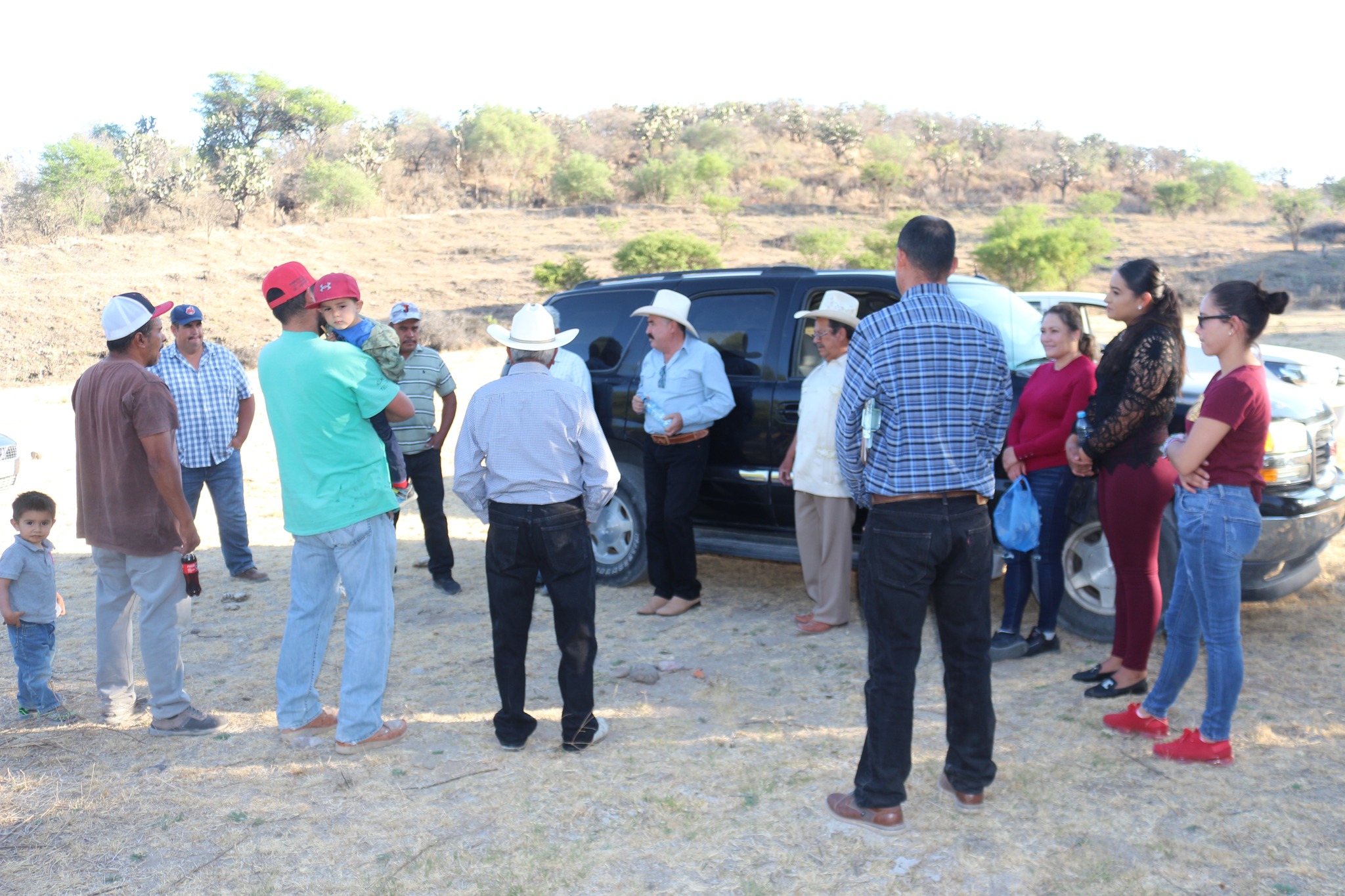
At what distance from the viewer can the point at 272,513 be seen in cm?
941

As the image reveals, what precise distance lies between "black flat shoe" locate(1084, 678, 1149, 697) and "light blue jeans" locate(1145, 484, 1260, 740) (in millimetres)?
576

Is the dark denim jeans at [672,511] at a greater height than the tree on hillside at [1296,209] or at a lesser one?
lesser

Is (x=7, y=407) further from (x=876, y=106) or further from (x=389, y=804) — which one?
(x=876, y=106)

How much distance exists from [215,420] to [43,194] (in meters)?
37.1

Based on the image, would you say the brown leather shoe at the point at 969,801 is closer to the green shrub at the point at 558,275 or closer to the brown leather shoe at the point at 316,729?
the brown leather shoe at the point at 316,729

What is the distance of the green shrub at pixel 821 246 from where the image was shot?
35.7 metres

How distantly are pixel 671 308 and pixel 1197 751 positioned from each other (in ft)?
11.7

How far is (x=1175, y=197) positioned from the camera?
47.9 meters

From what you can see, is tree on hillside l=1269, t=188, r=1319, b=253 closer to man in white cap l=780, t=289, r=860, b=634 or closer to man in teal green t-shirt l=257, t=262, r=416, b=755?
man in white cap l=780, t=289, r=860, b=634

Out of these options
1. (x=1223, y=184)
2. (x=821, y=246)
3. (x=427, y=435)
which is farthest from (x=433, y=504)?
(x=1223, y=184)

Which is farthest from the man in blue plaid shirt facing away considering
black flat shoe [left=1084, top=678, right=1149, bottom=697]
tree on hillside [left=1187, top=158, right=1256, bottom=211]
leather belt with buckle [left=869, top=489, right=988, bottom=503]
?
tree on hillside [left=1187, top=158, right=1256, bottom=211]

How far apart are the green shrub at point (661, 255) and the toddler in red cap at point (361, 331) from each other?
28047 millimetres

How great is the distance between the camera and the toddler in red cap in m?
4.30

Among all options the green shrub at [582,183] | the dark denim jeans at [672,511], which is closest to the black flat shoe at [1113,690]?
the dark denim jeans at [672,511]
